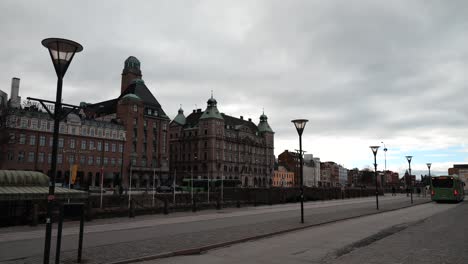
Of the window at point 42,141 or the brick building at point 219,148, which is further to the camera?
the brick building at point 219,148

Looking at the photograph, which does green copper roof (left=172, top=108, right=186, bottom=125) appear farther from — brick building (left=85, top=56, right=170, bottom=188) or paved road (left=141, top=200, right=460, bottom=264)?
paved road (left=141, top=200, right=460, bottom=264)

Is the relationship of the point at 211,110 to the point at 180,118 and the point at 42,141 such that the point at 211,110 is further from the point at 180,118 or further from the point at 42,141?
the point at 42,141

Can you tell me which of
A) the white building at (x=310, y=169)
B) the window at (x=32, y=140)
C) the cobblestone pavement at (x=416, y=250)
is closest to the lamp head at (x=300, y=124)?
the cobblestone pavement at (x=416, y=250)

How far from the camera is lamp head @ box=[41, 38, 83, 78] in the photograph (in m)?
8.90

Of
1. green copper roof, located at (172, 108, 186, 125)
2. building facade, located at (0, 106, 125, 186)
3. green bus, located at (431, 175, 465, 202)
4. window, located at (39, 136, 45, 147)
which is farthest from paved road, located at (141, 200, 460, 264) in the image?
green copper roof, located at (172, 108, 186, 125)

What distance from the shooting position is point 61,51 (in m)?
9.01

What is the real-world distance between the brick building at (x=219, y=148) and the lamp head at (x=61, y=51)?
108m

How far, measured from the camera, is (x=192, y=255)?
39.3 feet

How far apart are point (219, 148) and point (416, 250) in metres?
110

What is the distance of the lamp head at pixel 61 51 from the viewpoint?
890 centimetres

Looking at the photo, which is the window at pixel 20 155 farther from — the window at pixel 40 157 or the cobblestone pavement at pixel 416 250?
the cobblestone pavement at pixel 416 250

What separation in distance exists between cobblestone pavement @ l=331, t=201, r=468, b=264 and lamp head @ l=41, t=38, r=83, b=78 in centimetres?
891

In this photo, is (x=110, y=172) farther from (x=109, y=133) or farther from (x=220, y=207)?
(x=220, y=207)

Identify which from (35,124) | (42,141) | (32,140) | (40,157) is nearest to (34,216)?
(32,140)
